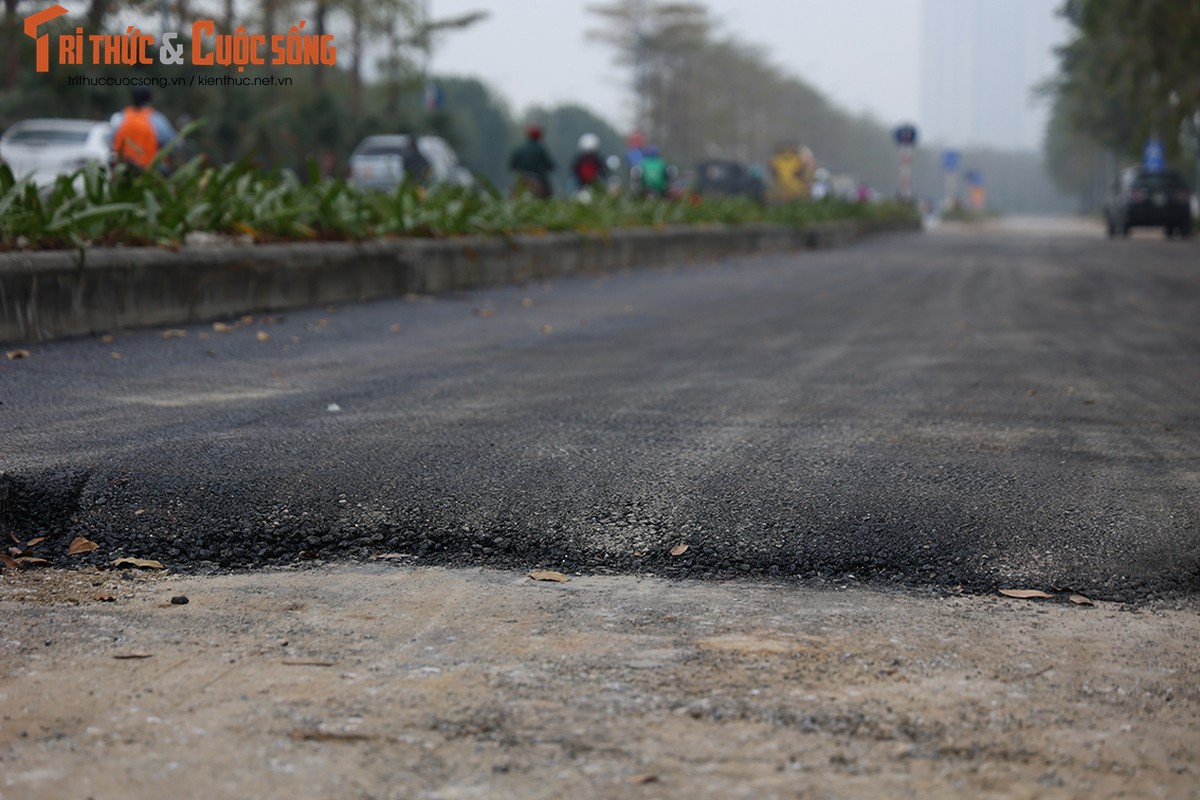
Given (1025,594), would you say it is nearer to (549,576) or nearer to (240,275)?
(549,576)

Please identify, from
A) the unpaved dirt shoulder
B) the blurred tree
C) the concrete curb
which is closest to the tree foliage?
the concrete curb

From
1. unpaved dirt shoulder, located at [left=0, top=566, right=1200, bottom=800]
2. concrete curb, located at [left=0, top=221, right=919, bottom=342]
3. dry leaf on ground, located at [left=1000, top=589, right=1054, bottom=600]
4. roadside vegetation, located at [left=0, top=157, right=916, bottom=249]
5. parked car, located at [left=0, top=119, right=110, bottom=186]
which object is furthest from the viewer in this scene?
parked car, located at [left=0, top=119, right=110, bottom=186]

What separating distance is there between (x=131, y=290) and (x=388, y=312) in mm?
2054

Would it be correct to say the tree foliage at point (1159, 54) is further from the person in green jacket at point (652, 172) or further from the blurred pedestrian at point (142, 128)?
the blurred pedestrian at point (142, 128)

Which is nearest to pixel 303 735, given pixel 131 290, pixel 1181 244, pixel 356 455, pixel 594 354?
pixel 356 455

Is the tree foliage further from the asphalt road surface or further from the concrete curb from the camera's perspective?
the asphalt road surface

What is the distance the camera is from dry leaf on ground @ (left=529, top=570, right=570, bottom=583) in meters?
3.40

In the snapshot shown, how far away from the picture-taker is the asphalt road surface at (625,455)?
3.57m

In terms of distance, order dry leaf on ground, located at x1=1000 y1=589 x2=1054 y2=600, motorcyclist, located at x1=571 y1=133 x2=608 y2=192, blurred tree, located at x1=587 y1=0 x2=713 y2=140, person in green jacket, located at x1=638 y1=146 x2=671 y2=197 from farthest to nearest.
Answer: blurred tree, located at x1=587 y1=0 x2=713 y2=140 → person in green jacket, located at x1=638 y1=146 x2=671 y2=197 → motorcyclist, located at x1=571 y1=133 x2=608 y2=192 → dry leaf on ground, located at x1=1000 y1=589 x2=1054 y2=600

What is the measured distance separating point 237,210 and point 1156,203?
86.9 ft

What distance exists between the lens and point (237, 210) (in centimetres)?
906

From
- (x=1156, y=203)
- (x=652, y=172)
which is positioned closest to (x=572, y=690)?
(x=652, y=172)

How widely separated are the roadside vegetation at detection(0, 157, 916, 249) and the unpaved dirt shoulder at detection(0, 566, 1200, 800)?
177 inches

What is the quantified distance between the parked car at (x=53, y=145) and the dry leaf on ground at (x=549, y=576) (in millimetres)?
15886
